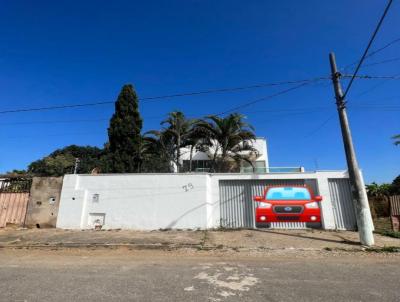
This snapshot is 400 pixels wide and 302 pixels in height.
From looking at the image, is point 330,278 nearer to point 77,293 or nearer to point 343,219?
point 77,293

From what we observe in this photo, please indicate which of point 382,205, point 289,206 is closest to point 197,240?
point 289,206

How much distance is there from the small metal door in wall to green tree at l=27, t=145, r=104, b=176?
97.0ft

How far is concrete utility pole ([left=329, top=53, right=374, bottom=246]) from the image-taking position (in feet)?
29.2

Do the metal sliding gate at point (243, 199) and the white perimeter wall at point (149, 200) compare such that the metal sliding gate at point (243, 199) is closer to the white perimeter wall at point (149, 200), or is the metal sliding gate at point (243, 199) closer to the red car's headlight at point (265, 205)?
the white perimeter wall at point (149, 200)

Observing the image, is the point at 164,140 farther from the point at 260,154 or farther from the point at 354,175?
the point at 354,175

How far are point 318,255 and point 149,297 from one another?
19.1 feet

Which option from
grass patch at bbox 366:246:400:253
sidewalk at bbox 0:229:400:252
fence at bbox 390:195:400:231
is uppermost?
fence at bbox 390:195:400:231

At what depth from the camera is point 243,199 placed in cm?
1321

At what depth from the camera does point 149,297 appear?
3996 millimetres

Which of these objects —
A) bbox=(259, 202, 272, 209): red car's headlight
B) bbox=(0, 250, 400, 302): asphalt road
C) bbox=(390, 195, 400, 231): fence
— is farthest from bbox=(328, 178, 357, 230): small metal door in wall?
bbox=(0, 250, 400, 302): asphalt road

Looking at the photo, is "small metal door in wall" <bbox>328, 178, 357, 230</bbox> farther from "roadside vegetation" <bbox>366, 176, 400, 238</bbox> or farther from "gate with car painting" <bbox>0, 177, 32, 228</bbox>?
"gate with car painting" <bbox>0, 177, 32, 228</bbox>

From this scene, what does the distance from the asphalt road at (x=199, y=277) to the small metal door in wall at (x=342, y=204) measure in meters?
5.31

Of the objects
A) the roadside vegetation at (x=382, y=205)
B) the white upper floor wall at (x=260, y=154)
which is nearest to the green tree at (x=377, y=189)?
the roadside vegetation at (x=382, y=205)

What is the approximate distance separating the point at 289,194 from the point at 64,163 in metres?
38.5
